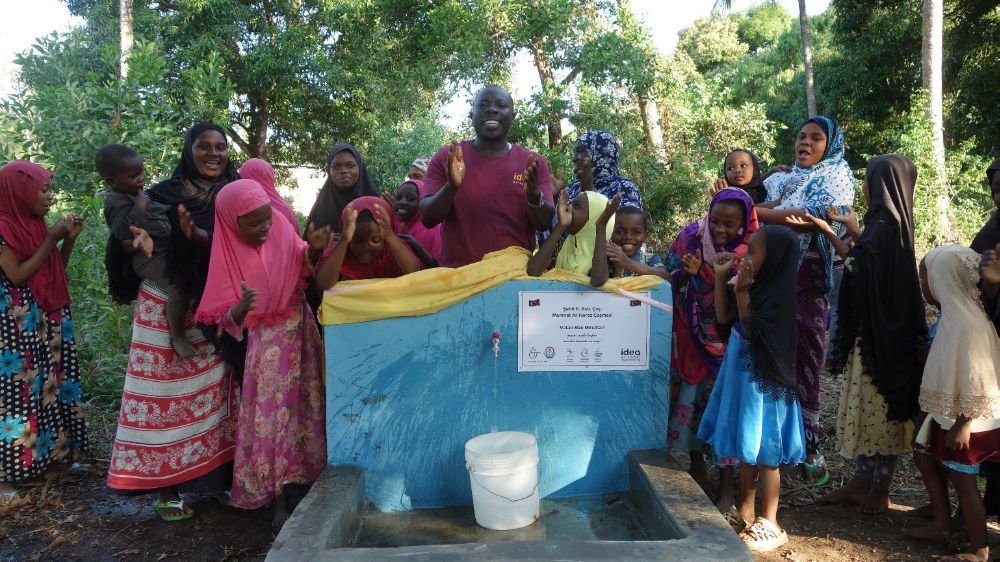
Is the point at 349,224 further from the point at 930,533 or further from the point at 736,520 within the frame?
the point at 930,533

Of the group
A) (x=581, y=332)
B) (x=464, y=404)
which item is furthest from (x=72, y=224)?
(x=581, y=332)

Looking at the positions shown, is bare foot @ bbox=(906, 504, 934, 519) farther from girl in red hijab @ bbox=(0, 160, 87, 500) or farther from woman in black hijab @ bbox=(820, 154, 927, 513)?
girl in red hijab @ bbox=(0, 160, 87, 500)

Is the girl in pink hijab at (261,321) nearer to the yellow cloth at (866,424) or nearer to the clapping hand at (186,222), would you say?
the clapping hand at (186,222)

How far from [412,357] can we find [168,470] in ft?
4.90

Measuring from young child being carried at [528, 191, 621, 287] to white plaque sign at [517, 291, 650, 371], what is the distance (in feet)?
0.41

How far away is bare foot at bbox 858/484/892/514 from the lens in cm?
342

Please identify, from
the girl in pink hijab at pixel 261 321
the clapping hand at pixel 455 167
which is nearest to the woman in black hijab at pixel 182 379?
the girl in pink hijab at pixel 261 321

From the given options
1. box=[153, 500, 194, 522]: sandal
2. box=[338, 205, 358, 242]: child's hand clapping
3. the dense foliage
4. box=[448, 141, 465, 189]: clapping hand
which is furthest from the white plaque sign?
the dense foliage

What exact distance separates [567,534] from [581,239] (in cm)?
143

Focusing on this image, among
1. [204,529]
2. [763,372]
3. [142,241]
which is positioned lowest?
[204,529]

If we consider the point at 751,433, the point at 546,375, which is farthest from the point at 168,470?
the point at 751,433

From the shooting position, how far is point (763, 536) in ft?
10.0

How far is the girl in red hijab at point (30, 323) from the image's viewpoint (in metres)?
3.72

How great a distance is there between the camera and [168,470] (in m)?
3.46
